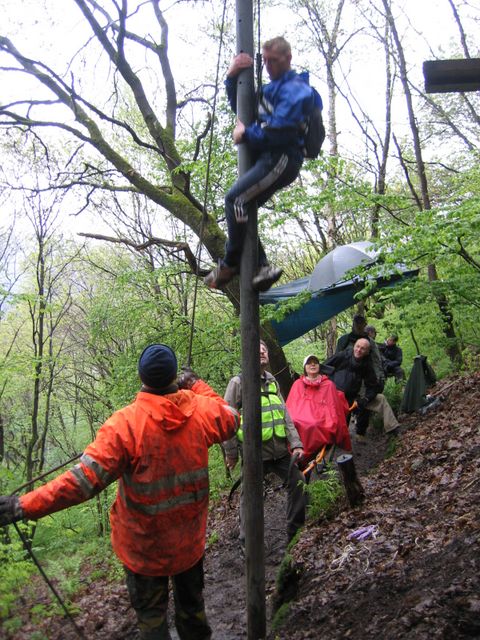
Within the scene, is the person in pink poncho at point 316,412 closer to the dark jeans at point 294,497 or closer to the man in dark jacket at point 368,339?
the dark jeans at point 294,497

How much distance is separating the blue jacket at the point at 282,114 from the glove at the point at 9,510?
222 cm

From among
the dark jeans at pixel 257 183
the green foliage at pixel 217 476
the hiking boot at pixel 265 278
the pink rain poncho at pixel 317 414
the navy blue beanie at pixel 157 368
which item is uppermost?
the dark jeans at pixel 257 183

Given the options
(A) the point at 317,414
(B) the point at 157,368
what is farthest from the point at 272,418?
(B) the point at 157,368

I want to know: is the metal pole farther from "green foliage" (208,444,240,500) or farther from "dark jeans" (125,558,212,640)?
"green foliage" (208,444,240,500)

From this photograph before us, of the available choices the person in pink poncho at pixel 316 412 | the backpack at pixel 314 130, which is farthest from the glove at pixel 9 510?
the person in pink poncho at pixel 316 412

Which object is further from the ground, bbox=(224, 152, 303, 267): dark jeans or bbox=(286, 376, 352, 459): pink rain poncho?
bbox=(224, 152, 303, 267): dark jeans

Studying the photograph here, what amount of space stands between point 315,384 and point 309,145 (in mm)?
3344

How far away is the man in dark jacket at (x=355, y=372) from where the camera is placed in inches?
286

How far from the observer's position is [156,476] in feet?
8.52

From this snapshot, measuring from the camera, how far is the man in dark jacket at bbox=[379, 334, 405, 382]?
10180 millimetres

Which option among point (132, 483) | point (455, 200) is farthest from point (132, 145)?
point (132, 483)

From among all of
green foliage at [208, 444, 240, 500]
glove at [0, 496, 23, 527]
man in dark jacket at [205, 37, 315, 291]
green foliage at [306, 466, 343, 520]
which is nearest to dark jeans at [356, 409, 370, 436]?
green foliage at [208, 444, 240, 500]

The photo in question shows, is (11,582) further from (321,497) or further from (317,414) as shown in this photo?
(317,414)

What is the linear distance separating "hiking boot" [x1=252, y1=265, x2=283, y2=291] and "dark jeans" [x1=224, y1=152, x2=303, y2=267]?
25cm
